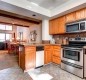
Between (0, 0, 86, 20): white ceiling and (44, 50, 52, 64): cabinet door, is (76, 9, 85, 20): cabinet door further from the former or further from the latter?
(44, 50, 52, 64): cabinet door

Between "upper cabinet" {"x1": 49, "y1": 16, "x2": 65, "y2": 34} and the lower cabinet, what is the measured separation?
2.71ft

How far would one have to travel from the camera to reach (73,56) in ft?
9.22

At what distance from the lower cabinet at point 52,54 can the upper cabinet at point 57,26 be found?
826 millimetres

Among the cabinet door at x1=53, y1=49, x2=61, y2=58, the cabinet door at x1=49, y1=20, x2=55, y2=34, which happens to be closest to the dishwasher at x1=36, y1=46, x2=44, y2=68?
the cabinet door at x1=53, y1=49, x2=61, y2=58

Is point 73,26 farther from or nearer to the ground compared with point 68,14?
nearer to the ground

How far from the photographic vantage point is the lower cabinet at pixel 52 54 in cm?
366

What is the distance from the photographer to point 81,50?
2555mm

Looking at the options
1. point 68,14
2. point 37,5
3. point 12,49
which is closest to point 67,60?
point 68,14

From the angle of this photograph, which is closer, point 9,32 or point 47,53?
point 47,53

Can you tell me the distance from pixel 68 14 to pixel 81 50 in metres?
1.71

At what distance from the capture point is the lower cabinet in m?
3.66

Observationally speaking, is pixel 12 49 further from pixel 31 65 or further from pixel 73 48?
pixel 73 48

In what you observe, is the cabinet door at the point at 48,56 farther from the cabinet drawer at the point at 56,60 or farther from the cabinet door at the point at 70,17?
the cabinet door at the point at 70,17

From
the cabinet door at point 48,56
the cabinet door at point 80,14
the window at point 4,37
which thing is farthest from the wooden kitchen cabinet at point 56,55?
the window at point 4,37
